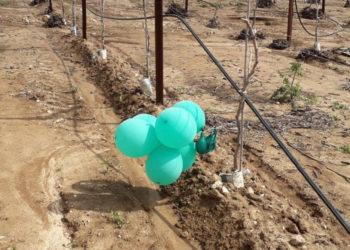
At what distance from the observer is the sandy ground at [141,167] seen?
144 inches

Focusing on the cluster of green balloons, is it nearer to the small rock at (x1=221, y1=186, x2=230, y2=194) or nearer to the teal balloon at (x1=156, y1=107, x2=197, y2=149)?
the teal balloon at (x1=156, y1=107, x2=197, y2=149)

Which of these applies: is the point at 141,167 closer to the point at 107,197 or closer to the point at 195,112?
the point at 107,197

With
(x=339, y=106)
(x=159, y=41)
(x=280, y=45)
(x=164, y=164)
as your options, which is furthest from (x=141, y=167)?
(x=280, y=45)

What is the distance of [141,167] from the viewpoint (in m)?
4.93

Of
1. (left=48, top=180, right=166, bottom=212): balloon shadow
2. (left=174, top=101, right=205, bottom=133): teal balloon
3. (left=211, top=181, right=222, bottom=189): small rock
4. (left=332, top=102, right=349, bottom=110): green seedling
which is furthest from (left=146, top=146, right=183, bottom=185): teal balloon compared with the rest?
(left=332, top=102, right=349, bottom=110): green seedling

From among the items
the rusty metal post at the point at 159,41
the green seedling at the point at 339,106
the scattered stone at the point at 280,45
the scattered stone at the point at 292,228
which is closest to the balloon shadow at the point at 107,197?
the scattered stone at the point at 292,228

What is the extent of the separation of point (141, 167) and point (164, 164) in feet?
4.72

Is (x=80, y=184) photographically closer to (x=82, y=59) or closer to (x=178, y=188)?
(x=178, y=188)

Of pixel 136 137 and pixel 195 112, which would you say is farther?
pixel 195 112

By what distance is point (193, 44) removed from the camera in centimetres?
1297

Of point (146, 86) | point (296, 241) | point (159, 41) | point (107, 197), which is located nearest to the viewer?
point (296, 241)

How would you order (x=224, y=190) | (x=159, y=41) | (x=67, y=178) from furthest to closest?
(x=159, y=41)
(x=67, y=178)
(x=224, y=190)

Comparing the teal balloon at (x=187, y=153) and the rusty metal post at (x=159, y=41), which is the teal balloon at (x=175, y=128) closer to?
the teal balloon at (x=187, y=153)

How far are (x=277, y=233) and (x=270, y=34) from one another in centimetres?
1303
